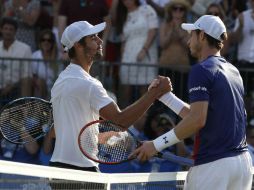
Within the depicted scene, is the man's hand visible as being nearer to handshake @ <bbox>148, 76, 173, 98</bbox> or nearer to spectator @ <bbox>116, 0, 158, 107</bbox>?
handshake @ <bbox>148, 76, 173, 98</bbox>

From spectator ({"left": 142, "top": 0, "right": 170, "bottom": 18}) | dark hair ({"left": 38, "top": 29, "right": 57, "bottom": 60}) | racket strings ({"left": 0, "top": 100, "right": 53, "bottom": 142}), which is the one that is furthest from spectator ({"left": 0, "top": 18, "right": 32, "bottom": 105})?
racket strings ({"left": 0, "top": 100, "right": 53, "bottom": 142})

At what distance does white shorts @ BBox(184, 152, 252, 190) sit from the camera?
21.1ft

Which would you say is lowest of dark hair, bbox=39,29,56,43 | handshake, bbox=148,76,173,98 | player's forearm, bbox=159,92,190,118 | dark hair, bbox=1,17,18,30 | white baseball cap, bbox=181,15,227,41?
dark hair, bbox=39,29,56,43

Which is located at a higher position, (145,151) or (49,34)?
(49,34)

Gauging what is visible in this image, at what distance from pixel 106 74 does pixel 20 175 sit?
6.31m

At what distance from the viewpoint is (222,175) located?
6.45 meters

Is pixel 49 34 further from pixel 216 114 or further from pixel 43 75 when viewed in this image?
pixel 216 114

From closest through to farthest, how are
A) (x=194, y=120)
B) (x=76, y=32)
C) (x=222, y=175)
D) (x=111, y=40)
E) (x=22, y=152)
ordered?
(x=194, y=120)
(x=222, y=175)
(x=76, y=32)
(x=22, y=152)
(x=111, y=40)

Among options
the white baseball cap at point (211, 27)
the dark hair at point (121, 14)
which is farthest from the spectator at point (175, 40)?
the white baseball cap at point (211, 27)

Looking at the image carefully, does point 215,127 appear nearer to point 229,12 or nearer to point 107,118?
point 107,118

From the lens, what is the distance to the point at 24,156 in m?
11.6

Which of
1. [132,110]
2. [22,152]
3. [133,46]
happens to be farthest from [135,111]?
[133,46]

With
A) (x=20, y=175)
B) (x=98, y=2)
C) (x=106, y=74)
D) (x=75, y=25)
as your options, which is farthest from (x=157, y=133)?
(x=20, y=175)

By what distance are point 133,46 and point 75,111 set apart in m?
5.71
